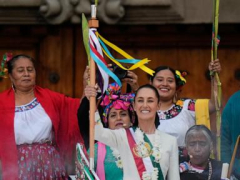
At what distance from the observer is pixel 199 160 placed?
27.4 ft

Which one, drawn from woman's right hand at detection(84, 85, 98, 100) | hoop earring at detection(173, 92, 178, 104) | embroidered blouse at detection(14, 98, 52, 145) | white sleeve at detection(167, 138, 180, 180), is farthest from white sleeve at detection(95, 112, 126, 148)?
hoop earring at detection(173, 92, 178, 104)

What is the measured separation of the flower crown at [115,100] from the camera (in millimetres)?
8570

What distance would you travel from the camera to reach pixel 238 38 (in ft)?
33.8

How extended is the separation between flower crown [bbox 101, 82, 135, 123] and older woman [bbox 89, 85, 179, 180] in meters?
0.40

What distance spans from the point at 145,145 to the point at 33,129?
40.3 inches

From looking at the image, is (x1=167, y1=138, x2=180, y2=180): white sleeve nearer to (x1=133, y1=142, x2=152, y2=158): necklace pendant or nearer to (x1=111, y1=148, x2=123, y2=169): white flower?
(x1=133, y1=142, x2=152, y2=158): necklace pendant

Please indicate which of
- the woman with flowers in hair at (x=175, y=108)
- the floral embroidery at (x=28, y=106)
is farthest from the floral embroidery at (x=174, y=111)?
the floral embroidery at (x=28, y=106)

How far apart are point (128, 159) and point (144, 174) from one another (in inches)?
6.0

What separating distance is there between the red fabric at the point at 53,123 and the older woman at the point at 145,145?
0.84 metres

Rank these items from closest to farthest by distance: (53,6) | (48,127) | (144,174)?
(144,174) < (48,127) < (53,6)

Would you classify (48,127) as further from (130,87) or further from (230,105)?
(230,105)

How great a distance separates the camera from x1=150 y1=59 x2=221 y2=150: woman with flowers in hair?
8.78m

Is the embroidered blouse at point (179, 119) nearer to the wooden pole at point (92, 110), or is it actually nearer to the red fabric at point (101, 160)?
the red fabric at point (101, 160)

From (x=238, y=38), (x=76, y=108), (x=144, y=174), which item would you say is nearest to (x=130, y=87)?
(x=76, y=108)
